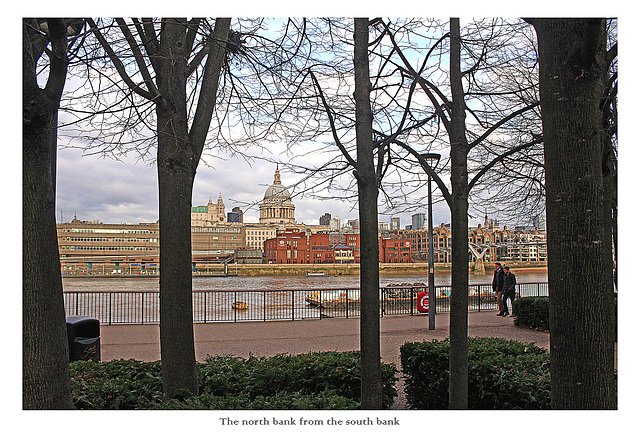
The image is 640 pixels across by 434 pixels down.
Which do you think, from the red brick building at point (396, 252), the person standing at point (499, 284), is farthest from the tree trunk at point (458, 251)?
the red brick building at point (396, 252)

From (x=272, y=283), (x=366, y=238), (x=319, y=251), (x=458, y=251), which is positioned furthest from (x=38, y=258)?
(x=319, y=251)

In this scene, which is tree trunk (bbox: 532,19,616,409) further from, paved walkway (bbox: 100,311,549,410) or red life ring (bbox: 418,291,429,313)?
red life ring (bbox: 418,291,429,313)

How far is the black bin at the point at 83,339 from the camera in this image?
7.25 m

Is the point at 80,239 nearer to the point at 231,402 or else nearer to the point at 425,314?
the point at 425,314

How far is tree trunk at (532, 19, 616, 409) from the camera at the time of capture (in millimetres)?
2570

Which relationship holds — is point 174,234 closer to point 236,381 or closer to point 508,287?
point 236,381

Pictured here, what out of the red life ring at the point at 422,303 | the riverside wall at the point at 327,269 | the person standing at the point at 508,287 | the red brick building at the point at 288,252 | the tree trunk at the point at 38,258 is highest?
the tree trunk at the point at 38,258

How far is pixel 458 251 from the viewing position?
5098mm

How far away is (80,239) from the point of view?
7788 cm

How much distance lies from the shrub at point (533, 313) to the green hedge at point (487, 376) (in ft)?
21.4

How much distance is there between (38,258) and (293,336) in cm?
935

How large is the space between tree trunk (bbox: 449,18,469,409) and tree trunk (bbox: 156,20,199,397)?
2.69 metres

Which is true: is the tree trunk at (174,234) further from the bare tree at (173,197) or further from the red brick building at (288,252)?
the red brick building at (288,252)

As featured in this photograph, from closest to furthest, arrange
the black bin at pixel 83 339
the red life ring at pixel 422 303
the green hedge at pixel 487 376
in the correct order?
1. the green hedge at pixel 487 376
2. the black bin at pixel 83 339
3. the red life ring at pixel 422 303
